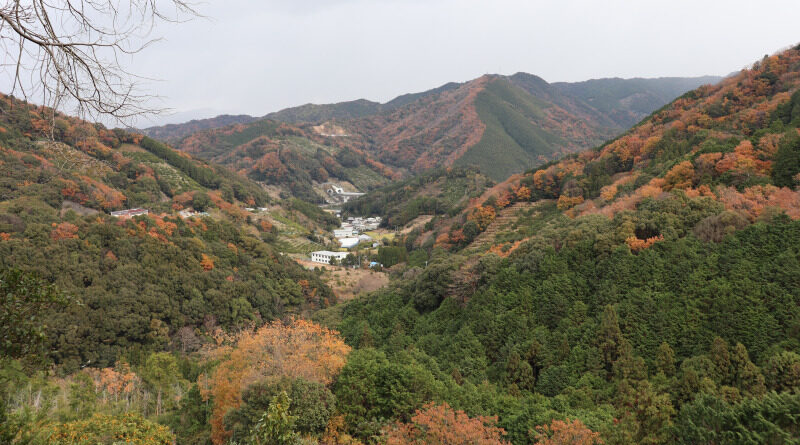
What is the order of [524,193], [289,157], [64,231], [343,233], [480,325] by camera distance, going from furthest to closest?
[289,157]
[343,233]
[524,193]
[64,231]
[480,325]

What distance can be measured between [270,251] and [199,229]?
7.49 m

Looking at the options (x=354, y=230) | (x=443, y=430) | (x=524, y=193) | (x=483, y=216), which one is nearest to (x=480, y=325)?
(x=443, y=430)

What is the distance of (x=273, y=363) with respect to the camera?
1326 centimetres

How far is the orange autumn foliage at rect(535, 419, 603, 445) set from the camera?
29.9 feet

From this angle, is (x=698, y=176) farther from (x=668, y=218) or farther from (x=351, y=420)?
(x=351, y=420)

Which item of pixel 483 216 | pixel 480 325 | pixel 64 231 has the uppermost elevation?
pixel 64 231

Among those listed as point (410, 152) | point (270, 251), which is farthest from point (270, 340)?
point (410, 152)

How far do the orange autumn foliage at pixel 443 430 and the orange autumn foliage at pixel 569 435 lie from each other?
1083mm

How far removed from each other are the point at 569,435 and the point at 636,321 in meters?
6.99

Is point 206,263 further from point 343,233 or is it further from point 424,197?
point 424,197

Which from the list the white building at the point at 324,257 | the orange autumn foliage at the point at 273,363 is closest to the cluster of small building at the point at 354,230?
the white building at the point at 324,257

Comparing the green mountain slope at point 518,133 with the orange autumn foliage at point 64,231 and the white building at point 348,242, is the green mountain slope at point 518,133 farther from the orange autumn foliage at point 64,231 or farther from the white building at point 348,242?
the orange autumn foliage at point 64,231

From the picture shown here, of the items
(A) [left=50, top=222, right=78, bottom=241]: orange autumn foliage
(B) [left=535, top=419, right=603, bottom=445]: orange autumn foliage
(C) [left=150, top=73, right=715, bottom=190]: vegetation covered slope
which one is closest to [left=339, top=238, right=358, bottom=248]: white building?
(A) [left=50, top=222, right=78, bottom=241]: orange autumn foliage

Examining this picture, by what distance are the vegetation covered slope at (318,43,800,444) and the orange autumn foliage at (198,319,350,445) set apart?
0.79m
